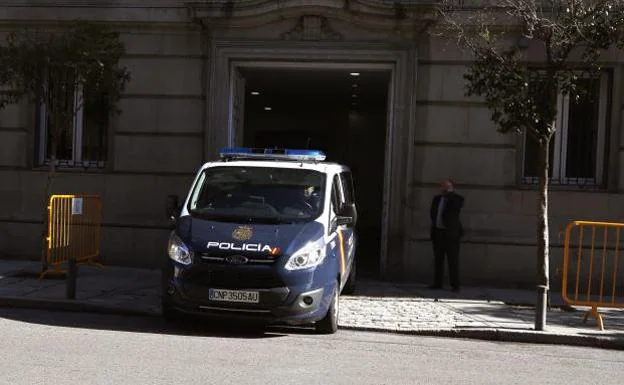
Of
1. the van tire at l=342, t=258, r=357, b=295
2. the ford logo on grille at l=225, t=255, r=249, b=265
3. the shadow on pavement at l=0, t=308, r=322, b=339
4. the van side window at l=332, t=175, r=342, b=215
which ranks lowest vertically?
the shadow on pavement at l=0, t=308, r=322, b=339

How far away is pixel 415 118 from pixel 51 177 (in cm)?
634

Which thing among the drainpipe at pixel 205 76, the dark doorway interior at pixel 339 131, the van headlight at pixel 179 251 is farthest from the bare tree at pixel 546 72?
the dark doorway interior at pixel 339 131

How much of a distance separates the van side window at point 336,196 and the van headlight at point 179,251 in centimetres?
197

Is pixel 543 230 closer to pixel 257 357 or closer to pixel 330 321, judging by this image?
pixel 330 321

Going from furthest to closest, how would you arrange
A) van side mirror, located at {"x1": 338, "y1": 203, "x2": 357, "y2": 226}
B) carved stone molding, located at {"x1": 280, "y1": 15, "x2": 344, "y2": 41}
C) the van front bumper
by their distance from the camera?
carved stone molding, located at {"x1": 280, "y1": 15, "x2": 344, "y2": 41} < van side mirror, located at {"x1": 338, "y1": 203, "x2": 357, "y2": 226} < the van front bumper

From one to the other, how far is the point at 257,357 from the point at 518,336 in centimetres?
353

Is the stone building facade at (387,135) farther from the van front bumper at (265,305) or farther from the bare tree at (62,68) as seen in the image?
the van front bumper at (265,305)

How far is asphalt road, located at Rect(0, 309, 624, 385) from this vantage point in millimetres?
6367

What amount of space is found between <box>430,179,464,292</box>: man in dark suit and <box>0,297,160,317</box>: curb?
16.2ft

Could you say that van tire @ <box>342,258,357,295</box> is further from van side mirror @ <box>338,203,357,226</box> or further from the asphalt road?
the asphalt road

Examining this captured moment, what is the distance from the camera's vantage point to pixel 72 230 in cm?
1150

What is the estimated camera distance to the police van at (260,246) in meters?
7.97

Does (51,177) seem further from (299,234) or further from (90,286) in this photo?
(299,234)

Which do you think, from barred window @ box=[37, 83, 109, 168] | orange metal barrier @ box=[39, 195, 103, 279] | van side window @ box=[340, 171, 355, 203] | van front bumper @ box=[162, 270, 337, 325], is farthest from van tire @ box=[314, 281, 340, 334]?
barred window @ box=[37, 83, 109, 168]
